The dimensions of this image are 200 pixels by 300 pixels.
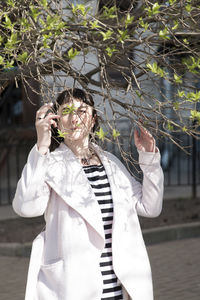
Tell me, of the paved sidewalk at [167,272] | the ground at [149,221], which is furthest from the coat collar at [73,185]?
the ground at [149,221]

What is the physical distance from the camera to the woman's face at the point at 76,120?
257 cm

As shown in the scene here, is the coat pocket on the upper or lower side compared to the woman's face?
lower

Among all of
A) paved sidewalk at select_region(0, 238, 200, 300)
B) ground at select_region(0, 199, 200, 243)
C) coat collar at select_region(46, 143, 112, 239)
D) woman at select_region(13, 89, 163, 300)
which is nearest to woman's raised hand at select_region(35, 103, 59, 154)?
woman at select_region(13, 89, 163, 300)

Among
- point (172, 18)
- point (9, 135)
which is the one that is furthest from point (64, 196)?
point (9, 135)

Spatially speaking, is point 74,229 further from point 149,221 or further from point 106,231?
point 149,221

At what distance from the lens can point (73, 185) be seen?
101 inches

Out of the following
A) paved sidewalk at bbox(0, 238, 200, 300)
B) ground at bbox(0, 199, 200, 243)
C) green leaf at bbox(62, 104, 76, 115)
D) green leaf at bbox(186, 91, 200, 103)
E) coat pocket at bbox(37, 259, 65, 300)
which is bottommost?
paved sidewalk at bbox(0, 238, 200, 300)

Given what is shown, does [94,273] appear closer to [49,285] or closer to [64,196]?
[49,285]

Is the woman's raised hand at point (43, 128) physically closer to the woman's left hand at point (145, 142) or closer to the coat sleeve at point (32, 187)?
the coat sleeve at point (32, 187)

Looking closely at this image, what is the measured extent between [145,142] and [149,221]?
5.41 m

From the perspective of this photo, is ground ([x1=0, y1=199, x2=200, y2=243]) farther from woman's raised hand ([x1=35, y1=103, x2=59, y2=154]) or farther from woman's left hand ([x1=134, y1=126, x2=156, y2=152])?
woman's raised hand ([x1=35, y1=103, x2=59, y2=154])

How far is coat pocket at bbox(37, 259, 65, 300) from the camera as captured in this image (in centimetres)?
248

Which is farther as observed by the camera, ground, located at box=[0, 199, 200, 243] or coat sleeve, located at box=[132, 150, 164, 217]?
ground, located at box=[0, 199, 200, 243]

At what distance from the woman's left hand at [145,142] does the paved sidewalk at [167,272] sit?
2.70 metres
